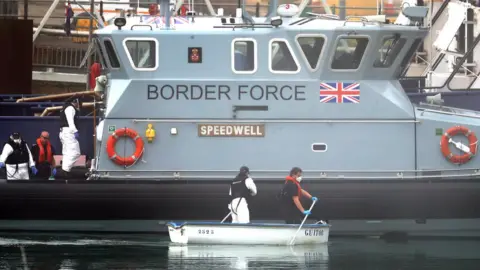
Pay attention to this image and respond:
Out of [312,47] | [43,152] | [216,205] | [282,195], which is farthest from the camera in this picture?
[43,152]

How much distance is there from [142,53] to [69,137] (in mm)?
2001

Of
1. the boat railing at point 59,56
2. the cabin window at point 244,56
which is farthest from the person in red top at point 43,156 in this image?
the boat railing at point 59,56

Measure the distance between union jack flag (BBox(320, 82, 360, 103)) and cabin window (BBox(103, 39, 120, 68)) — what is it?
3238mm

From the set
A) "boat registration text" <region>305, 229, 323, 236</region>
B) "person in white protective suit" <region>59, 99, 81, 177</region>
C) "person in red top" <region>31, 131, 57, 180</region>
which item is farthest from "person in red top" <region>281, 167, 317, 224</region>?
"person in red top" <region>31, 131, 57, 180</region>

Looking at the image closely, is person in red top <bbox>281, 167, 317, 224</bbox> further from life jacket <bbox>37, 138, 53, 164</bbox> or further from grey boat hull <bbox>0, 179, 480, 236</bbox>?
life jacket <bbox>37, 138, 53, 164</bbox>

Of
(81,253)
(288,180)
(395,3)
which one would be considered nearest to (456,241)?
(288,180)

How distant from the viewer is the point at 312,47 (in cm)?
1772

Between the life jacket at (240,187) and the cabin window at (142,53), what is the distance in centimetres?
223

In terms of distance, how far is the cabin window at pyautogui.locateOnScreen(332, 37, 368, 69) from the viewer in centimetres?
1772

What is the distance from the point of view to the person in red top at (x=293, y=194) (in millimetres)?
17281

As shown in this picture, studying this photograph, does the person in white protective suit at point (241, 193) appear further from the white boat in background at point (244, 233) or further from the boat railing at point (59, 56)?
the boat railing at point (59, 56)

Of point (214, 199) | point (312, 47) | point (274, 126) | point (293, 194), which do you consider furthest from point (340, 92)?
point (214, 199)

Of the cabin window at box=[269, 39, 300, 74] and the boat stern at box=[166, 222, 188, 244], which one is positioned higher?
the cabin window at box=[269, 39, 300, 74]

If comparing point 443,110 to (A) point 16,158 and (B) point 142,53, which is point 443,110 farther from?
(A) point 16,158
